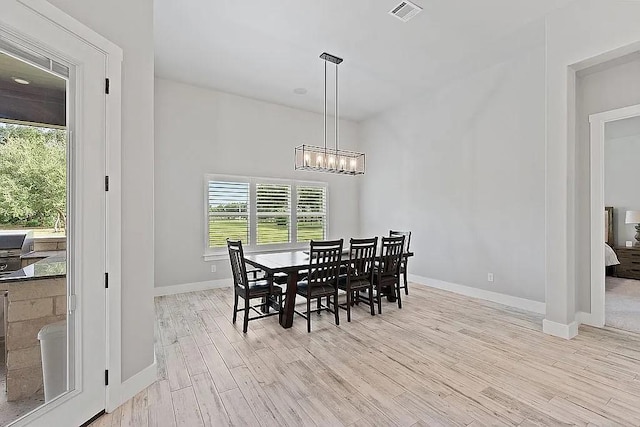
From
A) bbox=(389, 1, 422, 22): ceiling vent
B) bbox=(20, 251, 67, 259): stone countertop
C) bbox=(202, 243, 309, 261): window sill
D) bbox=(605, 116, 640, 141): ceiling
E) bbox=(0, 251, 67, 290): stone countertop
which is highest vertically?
bbox=(389, 1, 422, 22): ceiling vent

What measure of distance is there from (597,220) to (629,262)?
12.9 feet

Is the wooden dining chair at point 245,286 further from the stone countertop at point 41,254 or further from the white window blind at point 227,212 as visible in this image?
the white window blind at point 227,212

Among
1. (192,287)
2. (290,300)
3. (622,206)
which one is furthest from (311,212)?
(622,206)

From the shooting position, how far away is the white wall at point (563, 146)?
10.6 ft

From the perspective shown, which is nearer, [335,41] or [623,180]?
[335,41]

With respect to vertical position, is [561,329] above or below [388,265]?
below

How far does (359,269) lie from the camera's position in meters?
3.96

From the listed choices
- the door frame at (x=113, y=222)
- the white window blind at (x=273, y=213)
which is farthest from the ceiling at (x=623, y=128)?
the door frame at (x=113, y=222)

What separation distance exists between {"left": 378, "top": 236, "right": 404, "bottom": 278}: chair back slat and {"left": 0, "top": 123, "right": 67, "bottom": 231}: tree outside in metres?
3.32

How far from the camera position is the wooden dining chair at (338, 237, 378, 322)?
380 cm

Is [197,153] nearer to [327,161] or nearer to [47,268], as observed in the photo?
[327,161]

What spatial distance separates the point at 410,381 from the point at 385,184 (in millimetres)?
4634

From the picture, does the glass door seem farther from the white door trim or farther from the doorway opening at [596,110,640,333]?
the doorway opening at [596,110,640,333]

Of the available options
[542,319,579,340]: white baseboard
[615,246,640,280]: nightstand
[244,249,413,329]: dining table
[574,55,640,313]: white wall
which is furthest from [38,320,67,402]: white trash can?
[615,246,640,280]: nightstand
